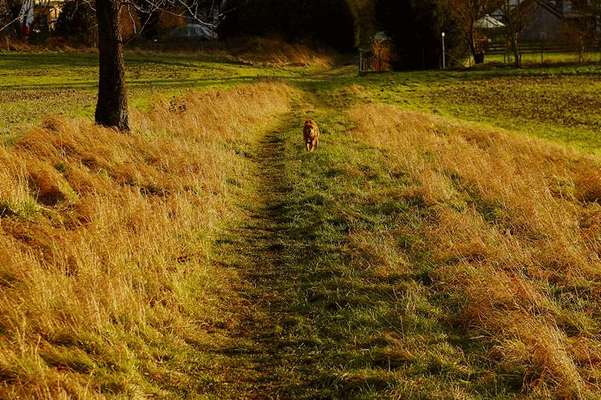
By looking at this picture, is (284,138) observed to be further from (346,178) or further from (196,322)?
(196,322)

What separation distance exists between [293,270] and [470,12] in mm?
47288

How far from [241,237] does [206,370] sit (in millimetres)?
3553

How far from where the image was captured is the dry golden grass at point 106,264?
4465mm

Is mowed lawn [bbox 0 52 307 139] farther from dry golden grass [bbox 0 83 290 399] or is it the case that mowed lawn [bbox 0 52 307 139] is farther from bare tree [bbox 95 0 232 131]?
dry golden grass [bbox 0 83 290 399]

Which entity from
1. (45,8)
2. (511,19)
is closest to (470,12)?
(511,19)

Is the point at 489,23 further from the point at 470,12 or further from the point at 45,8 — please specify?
the point at 45,8

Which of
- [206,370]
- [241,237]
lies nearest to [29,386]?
[206,370]

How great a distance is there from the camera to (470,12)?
49344mm

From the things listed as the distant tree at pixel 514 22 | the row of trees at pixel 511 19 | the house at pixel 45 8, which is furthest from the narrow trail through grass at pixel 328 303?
the row of trees at pixel 511 19

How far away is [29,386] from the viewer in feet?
13.2

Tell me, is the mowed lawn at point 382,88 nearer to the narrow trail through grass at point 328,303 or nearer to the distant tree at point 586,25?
the distant tree at point 586,25

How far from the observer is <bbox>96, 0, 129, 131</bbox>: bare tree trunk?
1321 centimetres

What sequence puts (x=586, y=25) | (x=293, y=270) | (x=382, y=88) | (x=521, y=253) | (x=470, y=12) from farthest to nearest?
1. (x=586, y=25)
2. (x=470, y=12)
3. (x=382, y=88)
4. (x=293, y=270)
5. (x=521, y=253)

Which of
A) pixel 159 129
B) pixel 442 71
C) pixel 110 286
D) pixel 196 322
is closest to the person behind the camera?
pixel 110 286
